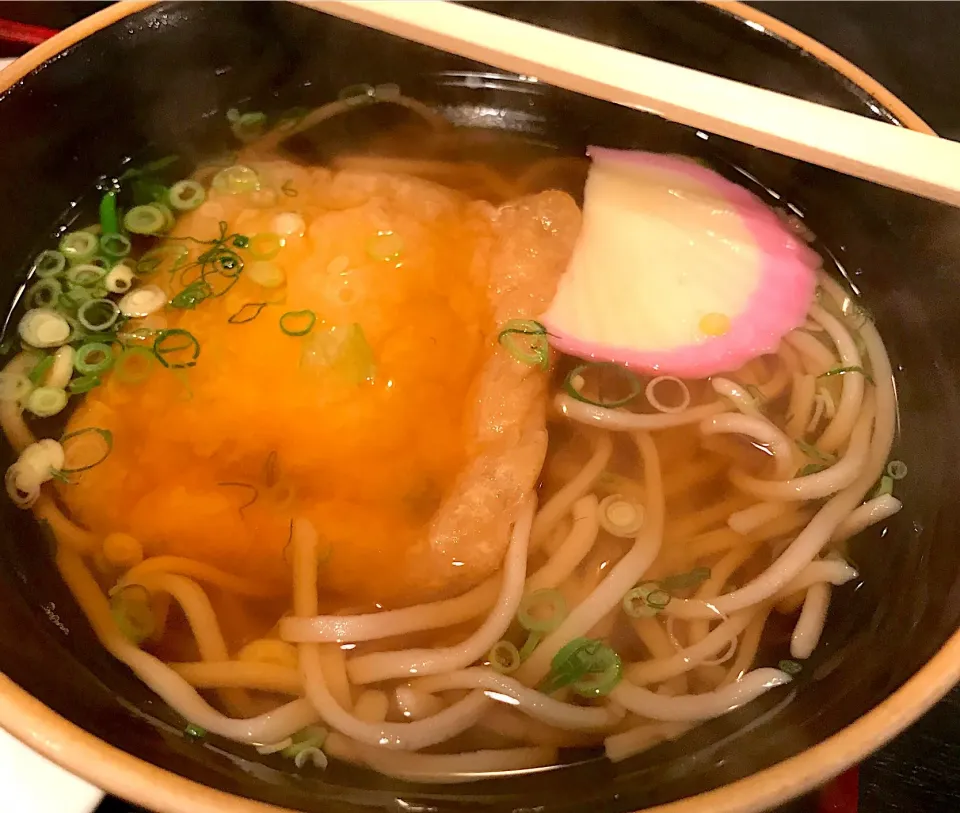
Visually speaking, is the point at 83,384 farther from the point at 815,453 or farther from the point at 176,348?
the point at 815,453

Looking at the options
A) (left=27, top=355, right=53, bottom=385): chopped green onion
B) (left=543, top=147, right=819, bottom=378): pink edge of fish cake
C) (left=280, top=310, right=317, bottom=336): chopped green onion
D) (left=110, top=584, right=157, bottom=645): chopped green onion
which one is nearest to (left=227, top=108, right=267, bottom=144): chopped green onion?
(left=280, top=310, right=317, bottom=336): chopped green onion

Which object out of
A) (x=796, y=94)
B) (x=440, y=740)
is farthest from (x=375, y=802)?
(x=796, y=94)

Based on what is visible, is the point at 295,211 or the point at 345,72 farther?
the point at 345,72

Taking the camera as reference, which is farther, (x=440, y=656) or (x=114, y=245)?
(x=114, y=245)

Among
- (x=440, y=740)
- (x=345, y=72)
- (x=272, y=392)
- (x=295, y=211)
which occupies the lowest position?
(x=440, y=740)

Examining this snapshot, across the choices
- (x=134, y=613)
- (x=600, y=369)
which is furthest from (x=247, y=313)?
(x=600, y=369)

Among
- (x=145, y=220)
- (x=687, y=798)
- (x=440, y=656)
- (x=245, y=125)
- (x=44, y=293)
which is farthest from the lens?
(x=245, y=125)

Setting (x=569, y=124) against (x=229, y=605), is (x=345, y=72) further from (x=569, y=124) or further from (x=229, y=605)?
(x=229, y=605)
